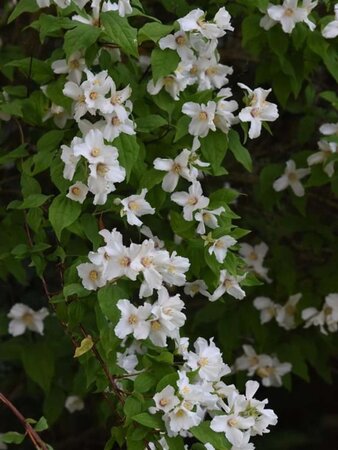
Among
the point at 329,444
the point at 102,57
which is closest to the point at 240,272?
Answer: the point at 102,57

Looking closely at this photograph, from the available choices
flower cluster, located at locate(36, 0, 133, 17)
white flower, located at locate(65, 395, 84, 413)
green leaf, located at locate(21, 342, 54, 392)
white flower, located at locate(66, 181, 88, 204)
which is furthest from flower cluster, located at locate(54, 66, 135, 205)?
white flower, located at locate(65, 395, 84, 413)

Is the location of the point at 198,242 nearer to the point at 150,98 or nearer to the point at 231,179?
the point at 150,98

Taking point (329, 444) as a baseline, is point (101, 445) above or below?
above

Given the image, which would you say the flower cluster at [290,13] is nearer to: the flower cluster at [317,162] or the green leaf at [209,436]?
the flower cluster at [317,162]

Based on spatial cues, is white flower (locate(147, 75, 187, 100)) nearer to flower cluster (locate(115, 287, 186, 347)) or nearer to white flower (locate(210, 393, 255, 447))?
flower cluster (locate(115, 287, 186, 347))

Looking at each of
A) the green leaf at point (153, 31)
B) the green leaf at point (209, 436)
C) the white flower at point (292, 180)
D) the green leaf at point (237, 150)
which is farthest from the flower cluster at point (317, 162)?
the green leaf at point (209, 436)

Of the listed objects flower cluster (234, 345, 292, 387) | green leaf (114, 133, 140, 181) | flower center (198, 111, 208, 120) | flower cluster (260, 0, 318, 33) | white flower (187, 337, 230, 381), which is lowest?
flower cluster (234, 345, 292, 387)

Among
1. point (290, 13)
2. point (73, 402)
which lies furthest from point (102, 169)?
point (73, 402)
